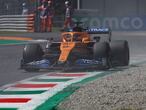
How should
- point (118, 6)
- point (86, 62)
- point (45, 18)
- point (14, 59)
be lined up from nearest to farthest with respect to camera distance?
point (86, 62) < point (14, 59) < point (45, 18) < point (118, 6)

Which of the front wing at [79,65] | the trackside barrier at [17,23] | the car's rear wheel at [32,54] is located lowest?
the trackside barrier at [17,23]

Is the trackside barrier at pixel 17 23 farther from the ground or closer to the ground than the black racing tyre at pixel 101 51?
closer to the ground

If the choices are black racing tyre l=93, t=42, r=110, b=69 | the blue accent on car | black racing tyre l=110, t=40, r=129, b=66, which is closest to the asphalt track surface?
the blue accent on car

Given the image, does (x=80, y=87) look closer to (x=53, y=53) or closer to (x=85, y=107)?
(x=85, y=107)

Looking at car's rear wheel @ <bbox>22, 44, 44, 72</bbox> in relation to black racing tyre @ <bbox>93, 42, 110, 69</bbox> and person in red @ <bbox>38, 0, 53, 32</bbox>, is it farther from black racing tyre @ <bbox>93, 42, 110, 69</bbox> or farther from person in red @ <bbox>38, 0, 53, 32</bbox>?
person in red @ <bbox>38, 0, 53, 32</bbox>

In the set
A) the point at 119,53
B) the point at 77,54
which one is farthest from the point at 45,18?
the point at 77,54

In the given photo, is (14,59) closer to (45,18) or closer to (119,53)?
(119,53)

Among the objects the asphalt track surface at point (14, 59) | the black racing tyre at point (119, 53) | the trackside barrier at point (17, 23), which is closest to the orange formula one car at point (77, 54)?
the black racing tyre at point (119, 53)

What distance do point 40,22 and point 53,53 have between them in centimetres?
1931

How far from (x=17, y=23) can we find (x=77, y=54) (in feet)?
69.0

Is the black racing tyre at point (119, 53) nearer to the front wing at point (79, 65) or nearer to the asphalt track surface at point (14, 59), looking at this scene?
the front wing at point (79, 65)

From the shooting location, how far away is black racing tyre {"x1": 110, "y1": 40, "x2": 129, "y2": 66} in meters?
14.6

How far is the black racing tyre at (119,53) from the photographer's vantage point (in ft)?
48.1

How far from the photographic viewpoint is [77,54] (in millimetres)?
13992
